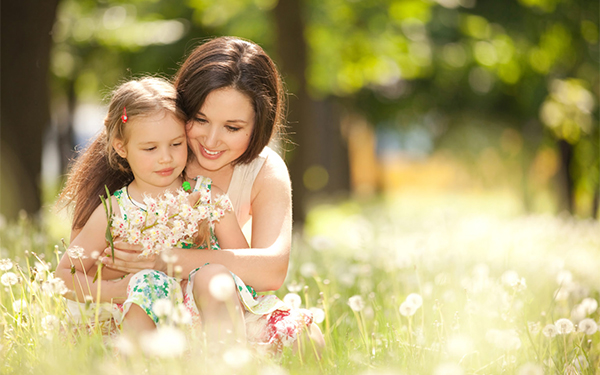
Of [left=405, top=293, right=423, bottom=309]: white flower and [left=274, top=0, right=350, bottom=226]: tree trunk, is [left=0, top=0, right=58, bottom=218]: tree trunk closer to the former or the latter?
[left=274, top=0, right=350, bottom=226]: tree trunk

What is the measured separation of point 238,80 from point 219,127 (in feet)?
0.93

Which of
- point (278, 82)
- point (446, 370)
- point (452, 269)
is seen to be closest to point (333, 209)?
point (452, 269)

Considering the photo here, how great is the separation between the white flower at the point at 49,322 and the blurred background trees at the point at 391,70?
439 cm

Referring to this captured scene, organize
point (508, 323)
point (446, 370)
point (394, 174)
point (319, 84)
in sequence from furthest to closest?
point (394, 174)
point (319, 84)
point (508, 323)
point (446, 370)

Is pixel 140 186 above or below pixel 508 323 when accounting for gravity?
above

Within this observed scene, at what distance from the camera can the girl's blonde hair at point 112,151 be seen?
2836 millimetres

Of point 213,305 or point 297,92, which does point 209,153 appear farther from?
point 297,92

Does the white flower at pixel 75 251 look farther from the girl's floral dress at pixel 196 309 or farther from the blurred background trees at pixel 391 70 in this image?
the blurred background trees at pixel 391 70

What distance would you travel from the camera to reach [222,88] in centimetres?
301

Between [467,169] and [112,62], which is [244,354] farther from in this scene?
[467,169]

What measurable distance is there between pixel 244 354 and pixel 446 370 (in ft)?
2.26

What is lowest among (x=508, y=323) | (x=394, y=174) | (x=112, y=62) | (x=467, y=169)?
(x=394, y=174)

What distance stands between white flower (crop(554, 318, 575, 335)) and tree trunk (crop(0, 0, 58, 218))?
6.31 m

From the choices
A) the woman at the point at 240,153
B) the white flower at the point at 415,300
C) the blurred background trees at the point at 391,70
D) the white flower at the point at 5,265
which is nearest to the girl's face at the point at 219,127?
the woman at the point at 240,153
